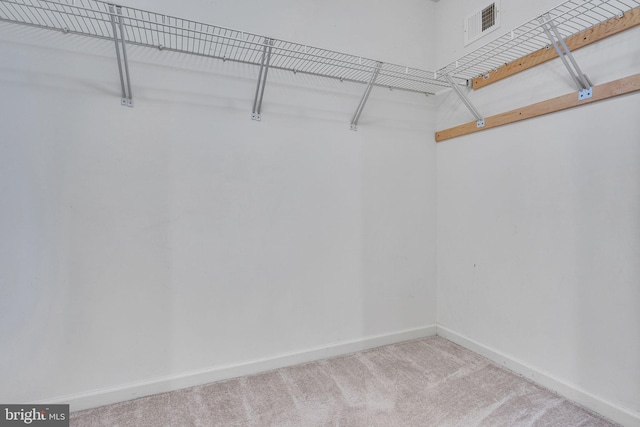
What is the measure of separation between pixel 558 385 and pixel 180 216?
7.40ft

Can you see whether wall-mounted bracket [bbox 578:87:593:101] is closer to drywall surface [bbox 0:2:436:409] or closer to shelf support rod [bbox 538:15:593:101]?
shelf support rod [bbox 538:15:593:101]

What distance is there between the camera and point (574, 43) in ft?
5.09

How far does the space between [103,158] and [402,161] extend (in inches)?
74.7

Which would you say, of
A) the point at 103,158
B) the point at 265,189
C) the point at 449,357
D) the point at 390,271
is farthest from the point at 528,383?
the point at 103,158

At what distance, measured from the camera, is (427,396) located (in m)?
1.61

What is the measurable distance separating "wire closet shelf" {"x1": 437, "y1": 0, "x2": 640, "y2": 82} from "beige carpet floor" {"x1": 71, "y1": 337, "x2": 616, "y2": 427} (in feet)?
5.94

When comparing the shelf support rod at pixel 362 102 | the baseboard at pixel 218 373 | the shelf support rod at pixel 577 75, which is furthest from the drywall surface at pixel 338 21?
the baseboard at pixel 218 373

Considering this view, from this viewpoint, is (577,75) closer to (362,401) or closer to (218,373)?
(362,401)

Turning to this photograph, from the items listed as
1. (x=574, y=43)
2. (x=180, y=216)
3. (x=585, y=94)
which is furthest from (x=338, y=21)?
(x=180, y=216)

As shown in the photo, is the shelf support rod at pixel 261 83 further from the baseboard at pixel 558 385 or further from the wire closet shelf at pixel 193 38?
the baseboard at pixel 558 385

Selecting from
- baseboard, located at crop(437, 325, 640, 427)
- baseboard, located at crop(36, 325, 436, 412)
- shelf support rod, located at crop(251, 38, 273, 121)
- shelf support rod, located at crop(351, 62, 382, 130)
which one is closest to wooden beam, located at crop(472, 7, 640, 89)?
shelf support rod, located at crop(351, 62, 382, 130)

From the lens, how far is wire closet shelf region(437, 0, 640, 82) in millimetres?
1369

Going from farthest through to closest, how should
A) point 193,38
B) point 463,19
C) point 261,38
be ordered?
point 463,19 < point 261,38 < point 193,38

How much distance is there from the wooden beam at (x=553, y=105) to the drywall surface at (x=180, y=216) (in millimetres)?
446
